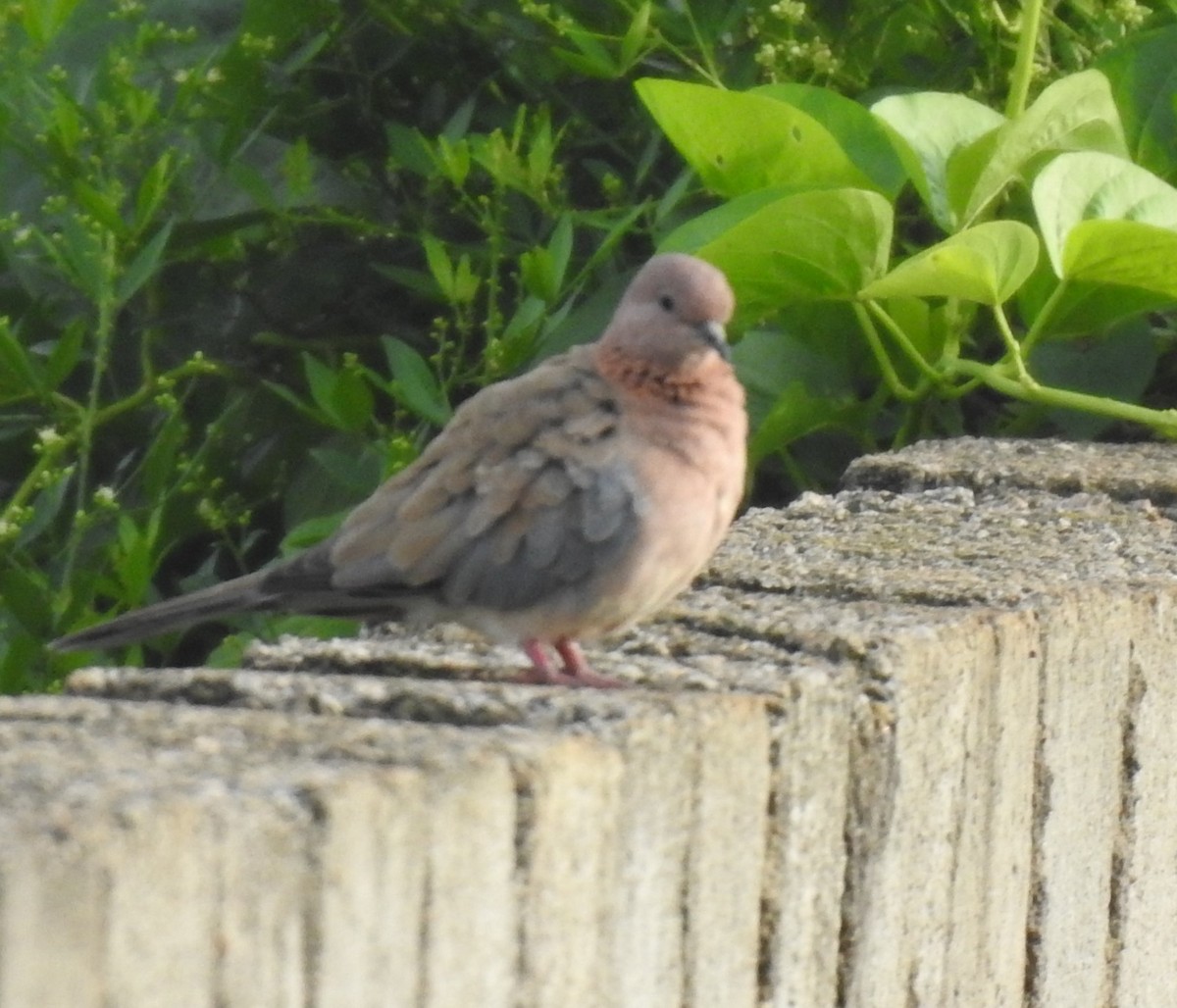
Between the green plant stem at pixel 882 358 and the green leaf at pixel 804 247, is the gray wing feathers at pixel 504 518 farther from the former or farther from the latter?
the green plant stem at pixel 882 358

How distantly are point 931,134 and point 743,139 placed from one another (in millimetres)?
239

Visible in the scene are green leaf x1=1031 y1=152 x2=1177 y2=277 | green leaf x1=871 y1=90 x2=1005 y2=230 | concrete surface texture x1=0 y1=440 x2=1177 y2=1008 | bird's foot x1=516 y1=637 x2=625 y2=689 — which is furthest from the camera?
green leaf x1=871 y1=90 x2=1005 y2=230

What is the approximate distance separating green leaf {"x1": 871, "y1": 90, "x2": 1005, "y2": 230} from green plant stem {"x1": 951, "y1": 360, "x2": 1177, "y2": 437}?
18cm

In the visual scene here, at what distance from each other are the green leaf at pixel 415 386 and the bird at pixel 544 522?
595mm

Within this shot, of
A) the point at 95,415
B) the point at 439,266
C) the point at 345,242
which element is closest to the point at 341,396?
the point at 439,266

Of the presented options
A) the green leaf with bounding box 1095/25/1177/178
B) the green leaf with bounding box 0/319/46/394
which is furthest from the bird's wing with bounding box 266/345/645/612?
the green leaf with bounding box 1095/25/1177/178

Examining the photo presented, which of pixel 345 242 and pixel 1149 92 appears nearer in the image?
pixel 1149 92

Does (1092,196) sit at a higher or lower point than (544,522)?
higher

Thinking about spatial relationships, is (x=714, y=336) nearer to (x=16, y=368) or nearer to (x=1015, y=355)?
(x=1015, y=355)

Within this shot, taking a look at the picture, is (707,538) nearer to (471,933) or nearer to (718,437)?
(718,437)

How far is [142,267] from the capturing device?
2.63 m

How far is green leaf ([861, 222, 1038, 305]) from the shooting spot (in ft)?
7.77

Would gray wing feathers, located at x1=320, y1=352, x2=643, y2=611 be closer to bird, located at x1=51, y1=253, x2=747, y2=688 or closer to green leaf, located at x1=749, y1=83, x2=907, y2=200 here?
bird, located at x1=51, y1=253, x2=747, y2=688

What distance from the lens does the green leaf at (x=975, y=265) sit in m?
2.37
